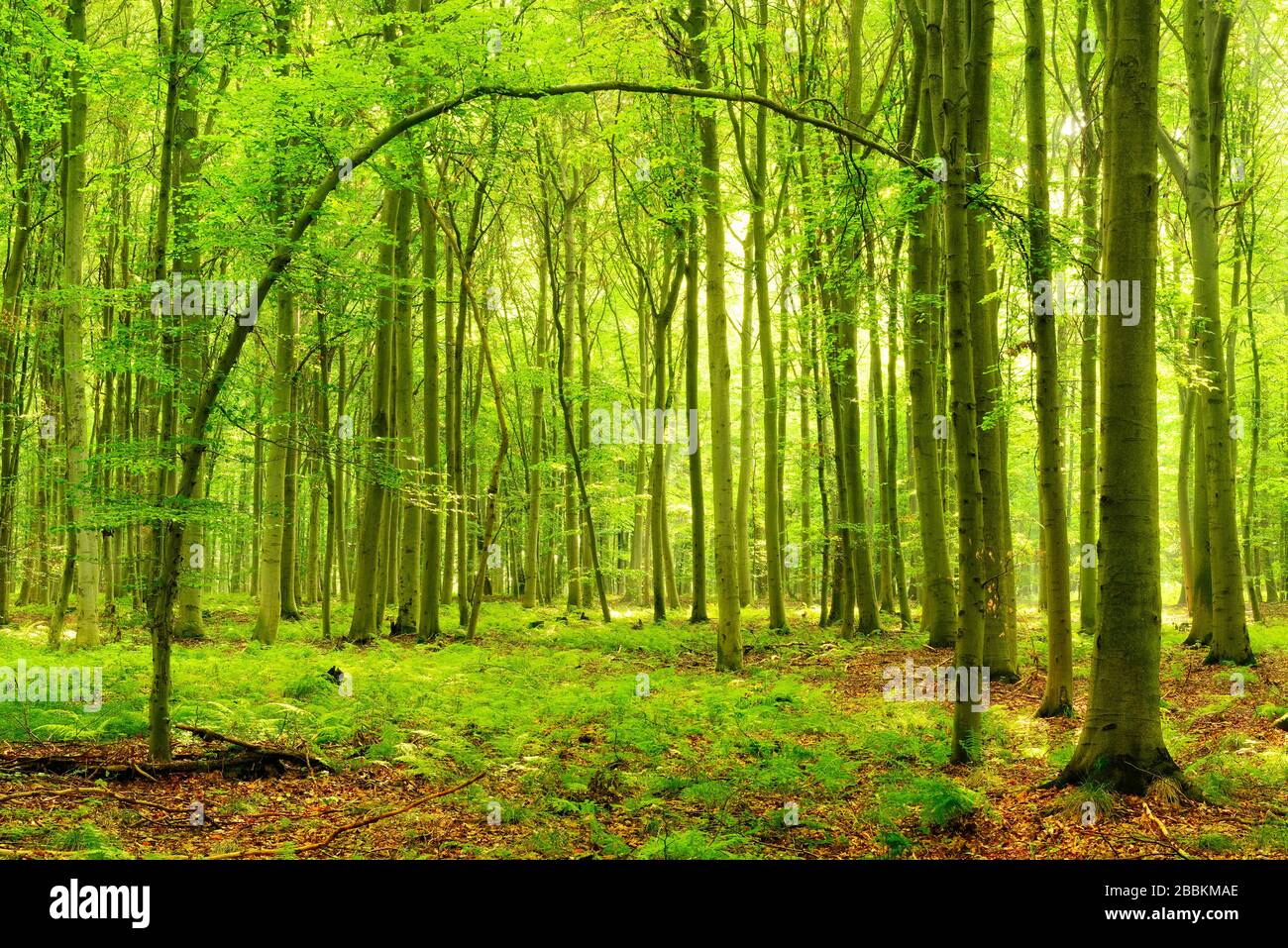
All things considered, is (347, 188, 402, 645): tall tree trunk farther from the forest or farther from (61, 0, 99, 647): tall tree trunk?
(61, 0, 99, 647): tall tree trunk

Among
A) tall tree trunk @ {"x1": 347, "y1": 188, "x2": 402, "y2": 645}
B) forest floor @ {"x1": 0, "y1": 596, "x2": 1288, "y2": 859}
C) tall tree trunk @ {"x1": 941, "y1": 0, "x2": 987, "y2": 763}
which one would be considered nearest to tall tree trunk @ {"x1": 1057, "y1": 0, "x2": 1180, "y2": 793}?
forest floor @ {"x1": 0, "y1": 596, "x2": 1288, "y2": 859}

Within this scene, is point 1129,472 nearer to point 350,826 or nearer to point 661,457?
point 350,826

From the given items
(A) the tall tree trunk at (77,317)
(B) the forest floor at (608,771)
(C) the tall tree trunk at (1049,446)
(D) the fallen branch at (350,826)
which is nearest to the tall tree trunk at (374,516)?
(B) the forest floor at (608,771)

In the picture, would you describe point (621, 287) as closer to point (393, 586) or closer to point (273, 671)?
point (393, 586)

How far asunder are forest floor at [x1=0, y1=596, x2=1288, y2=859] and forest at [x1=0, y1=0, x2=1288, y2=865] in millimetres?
56

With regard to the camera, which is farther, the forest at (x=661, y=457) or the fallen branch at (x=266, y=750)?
the fallen branch at (x=266, y=750)

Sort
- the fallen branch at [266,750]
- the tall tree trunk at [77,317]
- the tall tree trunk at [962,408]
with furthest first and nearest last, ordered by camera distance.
Result: 1. the tall tree trunk at [77,317]
2. the fallen branch at [266,750]
3. the tall tree trunk at [962,408]

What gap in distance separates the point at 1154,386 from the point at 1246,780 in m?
3.23

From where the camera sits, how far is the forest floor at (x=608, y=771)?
5.52m

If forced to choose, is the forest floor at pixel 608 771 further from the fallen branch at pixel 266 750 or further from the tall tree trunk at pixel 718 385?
the tall tree trunk at pixel 718 385

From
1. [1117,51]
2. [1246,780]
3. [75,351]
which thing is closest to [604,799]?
[1246,780]

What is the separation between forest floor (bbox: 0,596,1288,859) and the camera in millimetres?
5523

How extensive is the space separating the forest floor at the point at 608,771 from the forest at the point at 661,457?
56 mm

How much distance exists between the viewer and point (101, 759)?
264 inches
